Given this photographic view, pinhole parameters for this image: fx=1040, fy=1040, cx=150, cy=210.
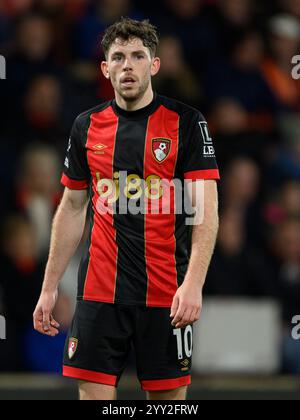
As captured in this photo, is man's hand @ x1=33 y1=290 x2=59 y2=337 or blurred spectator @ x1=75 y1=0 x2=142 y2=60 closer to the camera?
man's hand @ x1=33 y1=290 x2=59 y2=337

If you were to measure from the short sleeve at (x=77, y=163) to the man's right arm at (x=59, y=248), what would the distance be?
0.12 feet

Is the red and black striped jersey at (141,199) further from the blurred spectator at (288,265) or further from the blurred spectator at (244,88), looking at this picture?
the blurred spectator at (244,88)

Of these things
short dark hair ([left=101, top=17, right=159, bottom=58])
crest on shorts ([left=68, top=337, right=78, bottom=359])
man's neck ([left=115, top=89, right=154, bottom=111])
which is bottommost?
crest on shorts ([left=68, top=337, right=78, bottom=359])

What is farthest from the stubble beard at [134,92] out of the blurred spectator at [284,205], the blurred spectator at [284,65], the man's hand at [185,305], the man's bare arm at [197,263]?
the blurred spectator at [284,65]

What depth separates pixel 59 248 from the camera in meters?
4.68

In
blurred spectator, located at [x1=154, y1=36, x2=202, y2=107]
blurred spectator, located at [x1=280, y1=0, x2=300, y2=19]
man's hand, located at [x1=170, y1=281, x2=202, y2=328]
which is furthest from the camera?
blurred spectator, located at [x1=280, y1=0, x2=300, y2=19]

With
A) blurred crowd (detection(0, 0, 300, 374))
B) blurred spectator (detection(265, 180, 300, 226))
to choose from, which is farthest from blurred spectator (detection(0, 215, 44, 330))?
blurred spectator (detection(265, 180, 300, 226))

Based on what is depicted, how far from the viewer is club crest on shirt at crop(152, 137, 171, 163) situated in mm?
4508

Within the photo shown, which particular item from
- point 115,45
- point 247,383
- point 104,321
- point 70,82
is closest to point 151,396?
point 104,321

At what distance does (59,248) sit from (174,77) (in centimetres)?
409

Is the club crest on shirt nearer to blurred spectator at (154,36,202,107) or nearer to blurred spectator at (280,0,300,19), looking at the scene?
blurred spectator at (154,36,202,107)

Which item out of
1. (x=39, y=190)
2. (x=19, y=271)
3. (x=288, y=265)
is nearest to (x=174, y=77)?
(x=39, y=190)

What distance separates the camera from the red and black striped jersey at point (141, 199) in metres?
4.51

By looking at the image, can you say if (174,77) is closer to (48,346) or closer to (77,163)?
(48,346)
